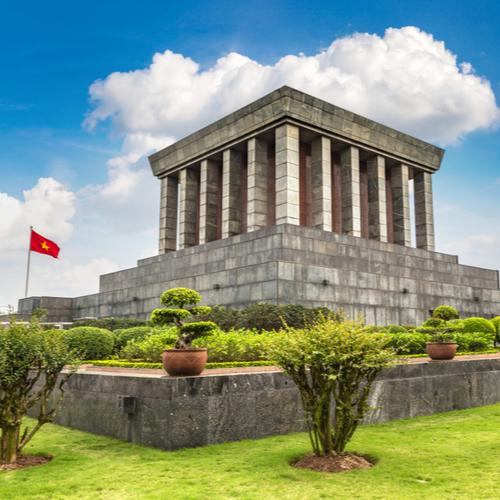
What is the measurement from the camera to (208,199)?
34594mm

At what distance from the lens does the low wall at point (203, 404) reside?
8.41 meters

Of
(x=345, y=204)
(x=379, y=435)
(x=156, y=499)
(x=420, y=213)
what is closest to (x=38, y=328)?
(x=156, y=499)

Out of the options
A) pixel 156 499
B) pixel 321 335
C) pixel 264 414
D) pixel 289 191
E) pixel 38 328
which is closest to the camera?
pixel 156 499

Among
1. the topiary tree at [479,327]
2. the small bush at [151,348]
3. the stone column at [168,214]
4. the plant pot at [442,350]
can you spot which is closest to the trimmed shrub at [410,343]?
the plant pot at [442,350]

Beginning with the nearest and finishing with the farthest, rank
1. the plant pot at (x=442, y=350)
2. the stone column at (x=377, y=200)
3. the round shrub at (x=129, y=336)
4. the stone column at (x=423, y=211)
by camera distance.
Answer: the plant pot at (x=442, y=350) < the round shrub at (x=129, y=336) < the stone column at (x=377, y=200) < the stone column at (x=423, y=211)

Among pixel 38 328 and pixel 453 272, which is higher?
pixel 453 272

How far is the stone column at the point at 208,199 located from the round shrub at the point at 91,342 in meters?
18.3

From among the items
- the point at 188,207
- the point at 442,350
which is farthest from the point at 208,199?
the point at 442,350

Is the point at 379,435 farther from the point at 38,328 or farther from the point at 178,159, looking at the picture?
the point at 178,159

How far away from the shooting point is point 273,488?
6367 mm

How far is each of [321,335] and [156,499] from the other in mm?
3052

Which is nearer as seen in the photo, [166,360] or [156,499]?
[156,499]

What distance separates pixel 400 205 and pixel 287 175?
38.1ft

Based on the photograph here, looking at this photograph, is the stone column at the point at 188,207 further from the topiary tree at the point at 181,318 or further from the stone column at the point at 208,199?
the topiary tree at the point at 181,318
